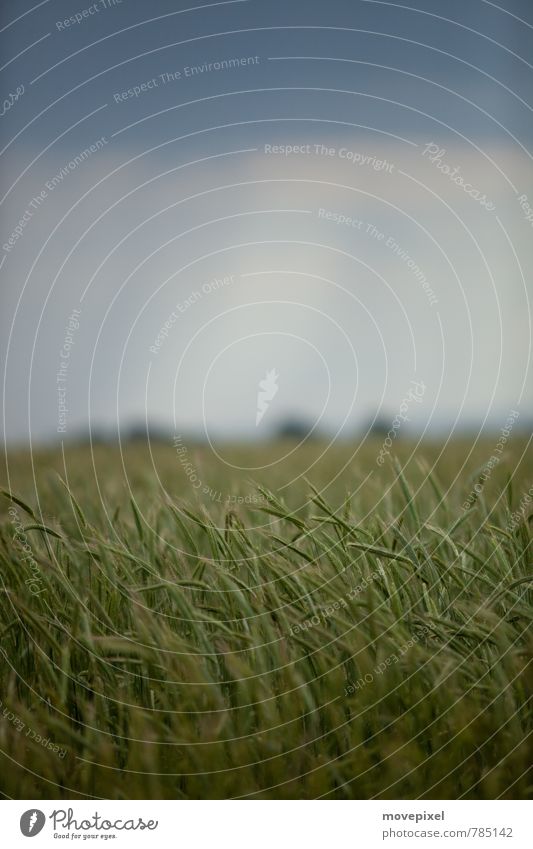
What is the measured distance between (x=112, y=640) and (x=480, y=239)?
1.17 m

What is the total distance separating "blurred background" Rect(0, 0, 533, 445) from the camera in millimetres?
1699

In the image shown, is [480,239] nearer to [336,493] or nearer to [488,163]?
[488,163]

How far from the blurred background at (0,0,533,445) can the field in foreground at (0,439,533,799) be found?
39 cm

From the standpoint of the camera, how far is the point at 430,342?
5.77 ft
